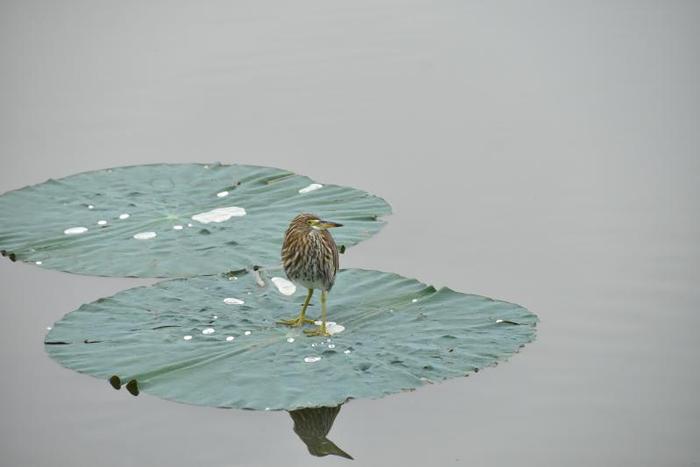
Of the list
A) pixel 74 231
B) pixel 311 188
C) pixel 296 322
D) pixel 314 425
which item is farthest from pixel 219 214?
pixel 314 425

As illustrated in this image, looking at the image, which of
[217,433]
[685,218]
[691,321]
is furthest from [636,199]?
[217,433]

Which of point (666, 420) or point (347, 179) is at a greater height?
point (347, 179)

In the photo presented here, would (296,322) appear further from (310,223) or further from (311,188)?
(311,188)

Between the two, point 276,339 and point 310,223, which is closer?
point 276,339

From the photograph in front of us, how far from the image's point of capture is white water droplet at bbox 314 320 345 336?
8.17m

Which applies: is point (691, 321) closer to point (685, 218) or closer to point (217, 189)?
point (685, 218)

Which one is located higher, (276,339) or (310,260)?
(310,260)

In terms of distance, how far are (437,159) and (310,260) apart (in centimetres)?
339

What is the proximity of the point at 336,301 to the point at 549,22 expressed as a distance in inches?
271

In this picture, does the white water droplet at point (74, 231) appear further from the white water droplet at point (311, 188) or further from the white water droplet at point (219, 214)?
the white water droplet at point (311, 188)

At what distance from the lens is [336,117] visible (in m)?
12.2

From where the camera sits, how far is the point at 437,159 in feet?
37.0

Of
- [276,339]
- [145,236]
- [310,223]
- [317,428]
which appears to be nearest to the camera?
[317,428]

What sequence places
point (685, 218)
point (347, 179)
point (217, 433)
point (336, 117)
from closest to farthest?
point (217, 433)
point (685, 218)
point (347, 179)
point (336, 117)
